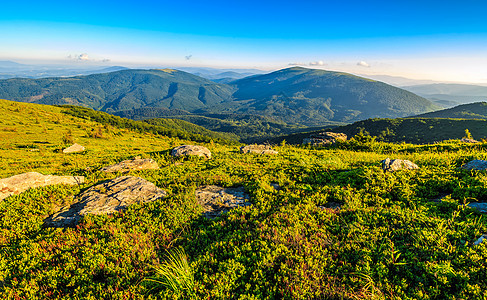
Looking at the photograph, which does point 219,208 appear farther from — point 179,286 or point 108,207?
point 108,207

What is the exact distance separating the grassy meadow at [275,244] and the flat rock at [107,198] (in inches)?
20.4

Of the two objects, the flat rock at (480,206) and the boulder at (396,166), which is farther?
the boulder at (396,166)

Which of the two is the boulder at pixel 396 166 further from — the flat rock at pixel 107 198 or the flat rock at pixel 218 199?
the flat rock at pixel 107 198

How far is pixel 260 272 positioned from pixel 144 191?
6844 millimetres

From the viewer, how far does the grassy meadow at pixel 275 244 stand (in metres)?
4.44

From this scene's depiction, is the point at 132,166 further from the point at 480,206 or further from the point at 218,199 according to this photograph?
the point at 480,206

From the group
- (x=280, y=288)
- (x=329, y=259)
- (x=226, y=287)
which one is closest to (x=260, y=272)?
(x=280, y=288)

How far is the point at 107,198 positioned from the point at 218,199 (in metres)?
4.91

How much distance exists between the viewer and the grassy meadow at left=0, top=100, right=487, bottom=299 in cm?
444

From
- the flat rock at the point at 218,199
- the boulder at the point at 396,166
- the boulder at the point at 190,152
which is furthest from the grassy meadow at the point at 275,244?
the boulder at the point at 190,152

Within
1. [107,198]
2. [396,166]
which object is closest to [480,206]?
[396,166]

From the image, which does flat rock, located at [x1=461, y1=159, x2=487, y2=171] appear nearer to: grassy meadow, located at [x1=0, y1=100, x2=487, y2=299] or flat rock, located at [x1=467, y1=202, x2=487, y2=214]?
grassy meadow, located at [x1=0, y1=100, x2=487, y2=299]

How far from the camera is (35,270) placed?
5.34 m

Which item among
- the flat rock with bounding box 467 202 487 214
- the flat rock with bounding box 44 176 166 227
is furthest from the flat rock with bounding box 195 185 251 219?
the flat rock with bounding box 467 202 487 214
